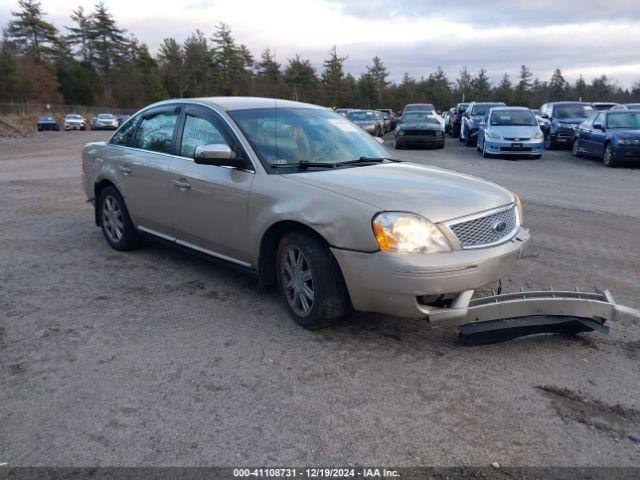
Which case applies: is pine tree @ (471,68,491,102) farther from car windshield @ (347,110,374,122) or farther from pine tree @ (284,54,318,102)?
car windshield @ (347,110,374,122)

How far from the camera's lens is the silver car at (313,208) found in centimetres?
367

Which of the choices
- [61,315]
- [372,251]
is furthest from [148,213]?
[372,251]

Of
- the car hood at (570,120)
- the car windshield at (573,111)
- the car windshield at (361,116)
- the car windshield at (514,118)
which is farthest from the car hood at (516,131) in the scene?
the car windshield at (361,116)

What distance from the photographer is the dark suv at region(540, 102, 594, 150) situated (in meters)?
21.0

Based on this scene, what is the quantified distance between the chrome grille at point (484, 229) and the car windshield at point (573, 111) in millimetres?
19684

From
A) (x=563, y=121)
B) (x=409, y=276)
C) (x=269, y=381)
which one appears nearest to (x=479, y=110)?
(x=563, y=121)

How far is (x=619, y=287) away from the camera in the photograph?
17.1ft

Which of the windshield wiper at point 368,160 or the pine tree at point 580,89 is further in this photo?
the pine tree at point 580,89

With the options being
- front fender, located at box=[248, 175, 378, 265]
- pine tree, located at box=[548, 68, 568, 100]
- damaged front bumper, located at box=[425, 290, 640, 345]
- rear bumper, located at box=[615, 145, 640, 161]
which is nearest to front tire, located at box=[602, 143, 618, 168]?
rear bumper, located at box=[615, 145, 640, 161]

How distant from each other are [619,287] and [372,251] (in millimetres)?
2885

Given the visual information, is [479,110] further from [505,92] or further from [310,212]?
[505,92]

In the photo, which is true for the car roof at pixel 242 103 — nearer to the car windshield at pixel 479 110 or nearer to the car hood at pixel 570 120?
the car hood at pixel 570 120

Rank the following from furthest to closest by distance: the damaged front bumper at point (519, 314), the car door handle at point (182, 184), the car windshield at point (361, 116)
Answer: the car windshield at point (361, 116)
the car door handle at point (182, 184)
the damaged front bumper at point (519, 314)

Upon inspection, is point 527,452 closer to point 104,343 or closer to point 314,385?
point 314,385
